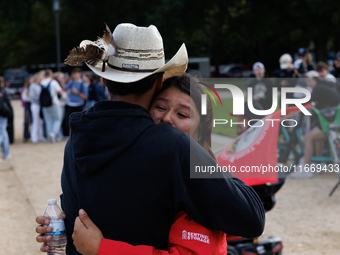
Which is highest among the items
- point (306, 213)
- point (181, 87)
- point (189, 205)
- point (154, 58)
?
point (154, 58)

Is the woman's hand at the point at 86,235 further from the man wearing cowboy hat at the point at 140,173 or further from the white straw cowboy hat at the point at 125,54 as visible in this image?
the white straw cowboy hat at the point at 125,54

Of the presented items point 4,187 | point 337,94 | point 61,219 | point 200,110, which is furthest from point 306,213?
point 4,187

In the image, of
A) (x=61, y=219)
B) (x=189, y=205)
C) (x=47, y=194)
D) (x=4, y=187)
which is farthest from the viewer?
(x=4, y=187)

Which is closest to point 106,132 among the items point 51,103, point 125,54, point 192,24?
point 125,54

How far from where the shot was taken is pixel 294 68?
858 cm

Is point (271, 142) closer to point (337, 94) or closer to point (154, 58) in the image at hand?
point (154, 58)

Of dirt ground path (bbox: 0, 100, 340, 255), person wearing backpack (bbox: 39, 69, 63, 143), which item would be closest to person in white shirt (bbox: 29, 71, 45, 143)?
person wearing backpack (bbox: 39, 69, 63, 143)

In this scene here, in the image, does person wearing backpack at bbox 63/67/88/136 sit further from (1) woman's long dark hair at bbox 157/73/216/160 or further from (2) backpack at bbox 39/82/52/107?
(1) woman's long dark hair at bbox 157/73/216/160

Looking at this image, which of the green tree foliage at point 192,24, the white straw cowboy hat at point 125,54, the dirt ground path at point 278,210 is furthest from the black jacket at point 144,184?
the green tree foliage at point 192,24

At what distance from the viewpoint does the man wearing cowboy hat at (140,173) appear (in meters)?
1.48

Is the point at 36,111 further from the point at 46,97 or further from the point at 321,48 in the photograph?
the point at 321,48

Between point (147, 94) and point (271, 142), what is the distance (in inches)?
63.0

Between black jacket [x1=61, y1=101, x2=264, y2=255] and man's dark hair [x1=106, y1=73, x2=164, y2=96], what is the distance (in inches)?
2.4

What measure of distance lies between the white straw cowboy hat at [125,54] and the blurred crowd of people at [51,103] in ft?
32.3
